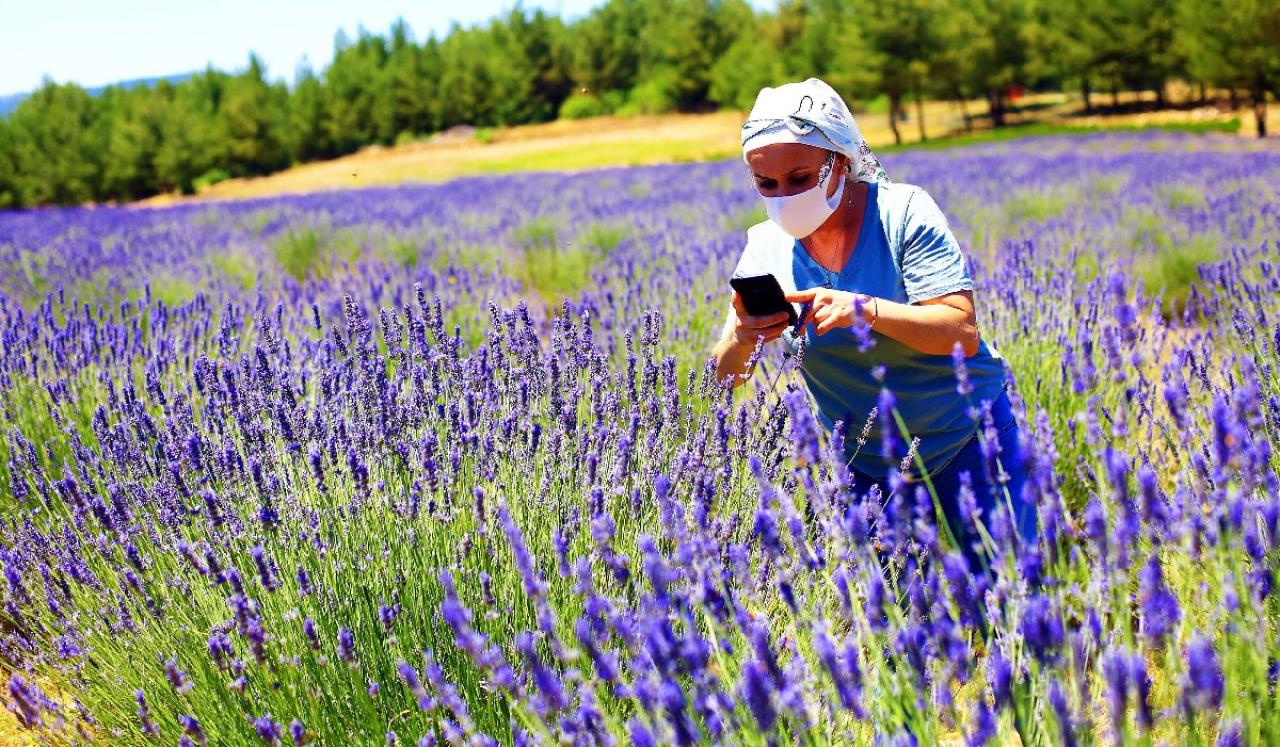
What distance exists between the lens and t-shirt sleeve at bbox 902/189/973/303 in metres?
1.81

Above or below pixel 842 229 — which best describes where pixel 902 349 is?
below

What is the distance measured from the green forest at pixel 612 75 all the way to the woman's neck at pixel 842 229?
26212 millimetres

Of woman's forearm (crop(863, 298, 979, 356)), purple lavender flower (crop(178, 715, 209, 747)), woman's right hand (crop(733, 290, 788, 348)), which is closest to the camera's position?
purple lavender flower (crop(178, 715, 209, 747))

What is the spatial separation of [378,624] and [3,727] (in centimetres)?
121

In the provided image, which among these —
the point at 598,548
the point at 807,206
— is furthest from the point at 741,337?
the point at 598,548

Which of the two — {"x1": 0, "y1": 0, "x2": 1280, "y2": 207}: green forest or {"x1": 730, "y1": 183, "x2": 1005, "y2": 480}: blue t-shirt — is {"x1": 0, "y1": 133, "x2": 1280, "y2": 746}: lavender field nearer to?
{"x1": 730, "y1": 183, "x2": 1005, "y2": 480}: blue t-shirt

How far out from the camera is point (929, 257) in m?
1.85

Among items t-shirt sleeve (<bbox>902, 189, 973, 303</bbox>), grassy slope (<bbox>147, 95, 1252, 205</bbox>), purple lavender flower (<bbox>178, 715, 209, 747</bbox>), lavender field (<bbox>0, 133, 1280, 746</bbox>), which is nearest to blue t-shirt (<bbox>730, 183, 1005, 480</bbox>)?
t-shirt sleeve (<bbox>902, 189, 973, 303</bbox>)

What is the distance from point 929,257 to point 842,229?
A: 252mm

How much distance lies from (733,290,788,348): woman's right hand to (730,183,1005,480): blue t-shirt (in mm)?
62

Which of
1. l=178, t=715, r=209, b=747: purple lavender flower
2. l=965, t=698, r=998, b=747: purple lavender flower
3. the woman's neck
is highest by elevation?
the woman's neck

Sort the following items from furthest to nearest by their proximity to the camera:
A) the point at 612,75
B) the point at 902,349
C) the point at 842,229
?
the point at 612,75 < the point at 842,229 < the point at 902,349

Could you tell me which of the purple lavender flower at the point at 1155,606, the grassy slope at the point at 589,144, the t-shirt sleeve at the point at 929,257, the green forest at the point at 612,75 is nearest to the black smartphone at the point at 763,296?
the t-shirt sleeve at the point at 929,257

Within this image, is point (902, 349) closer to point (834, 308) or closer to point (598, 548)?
point (834, 308)
